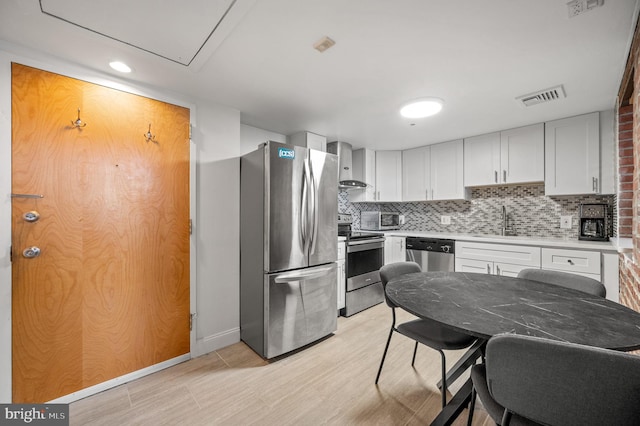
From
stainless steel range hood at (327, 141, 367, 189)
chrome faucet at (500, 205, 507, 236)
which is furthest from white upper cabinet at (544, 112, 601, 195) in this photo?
stainless steel range hood at (327, 141, 367, 189)

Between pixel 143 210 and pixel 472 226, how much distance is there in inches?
162

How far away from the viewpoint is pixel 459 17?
1.36 meters

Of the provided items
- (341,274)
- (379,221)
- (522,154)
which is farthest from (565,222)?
(341,274)

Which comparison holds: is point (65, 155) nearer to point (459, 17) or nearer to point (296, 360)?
point (296, 360)

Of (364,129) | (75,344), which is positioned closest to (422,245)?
(364,129)

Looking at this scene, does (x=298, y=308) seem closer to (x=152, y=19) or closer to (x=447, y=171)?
(x=152, y=19)

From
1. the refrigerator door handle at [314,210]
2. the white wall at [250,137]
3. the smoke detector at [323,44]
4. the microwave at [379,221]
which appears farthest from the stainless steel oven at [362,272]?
the smoke detector at [323,44]

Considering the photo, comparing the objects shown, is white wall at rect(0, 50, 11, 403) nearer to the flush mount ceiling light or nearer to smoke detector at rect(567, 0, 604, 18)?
the flush mount ceiling light

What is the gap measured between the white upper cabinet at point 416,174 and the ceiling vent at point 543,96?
160 centimetres

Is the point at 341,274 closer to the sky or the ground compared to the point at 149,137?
closer to the ground

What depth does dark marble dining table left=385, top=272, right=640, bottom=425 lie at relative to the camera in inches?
36.4

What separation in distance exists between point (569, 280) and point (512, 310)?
0.92 meters

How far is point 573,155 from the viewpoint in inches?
109

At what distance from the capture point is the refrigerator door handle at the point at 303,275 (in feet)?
7.16
